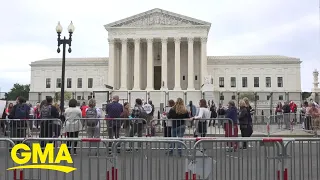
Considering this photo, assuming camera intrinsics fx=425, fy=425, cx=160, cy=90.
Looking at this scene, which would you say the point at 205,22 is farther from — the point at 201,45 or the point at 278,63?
the point at 278,63

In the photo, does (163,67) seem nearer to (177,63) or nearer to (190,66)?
(177,63)

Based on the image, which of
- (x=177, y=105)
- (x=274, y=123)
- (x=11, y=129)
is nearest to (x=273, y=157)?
(x=177, y=105)

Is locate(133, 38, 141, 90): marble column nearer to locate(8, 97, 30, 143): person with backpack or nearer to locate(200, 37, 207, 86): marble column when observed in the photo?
locate(200, 37, 207, 86): marble column

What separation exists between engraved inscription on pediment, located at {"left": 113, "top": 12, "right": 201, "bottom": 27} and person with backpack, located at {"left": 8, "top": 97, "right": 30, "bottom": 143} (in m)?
57.4

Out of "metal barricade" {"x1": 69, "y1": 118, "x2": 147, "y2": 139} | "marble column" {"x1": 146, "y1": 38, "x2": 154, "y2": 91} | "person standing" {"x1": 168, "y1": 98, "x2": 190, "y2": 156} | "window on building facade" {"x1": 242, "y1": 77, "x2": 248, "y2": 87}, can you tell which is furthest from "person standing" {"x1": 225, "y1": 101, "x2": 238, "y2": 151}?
"window on building facade" {"x1": 242, "y1": 77, "x2": 248, "y2": 87}

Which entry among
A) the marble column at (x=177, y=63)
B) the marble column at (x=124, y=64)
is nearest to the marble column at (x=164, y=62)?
the marble column at (x=177, y=63)

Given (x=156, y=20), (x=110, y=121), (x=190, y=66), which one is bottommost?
(x=110, y=121)

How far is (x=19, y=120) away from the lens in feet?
46.3

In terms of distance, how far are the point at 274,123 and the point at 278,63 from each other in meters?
57.0

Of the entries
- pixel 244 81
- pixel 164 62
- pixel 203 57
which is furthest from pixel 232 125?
pixel 244 81

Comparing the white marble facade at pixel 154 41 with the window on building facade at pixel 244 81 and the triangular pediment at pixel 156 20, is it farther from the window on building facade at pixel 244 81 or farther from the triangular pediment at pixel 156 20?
the window on building facade at pixel 244 81

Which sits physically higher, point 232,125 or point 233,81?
point 233,81

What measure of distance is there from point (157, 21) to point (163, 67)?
25.6 ft

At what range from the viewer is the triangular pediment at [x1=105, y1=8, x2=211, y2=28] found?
232ft
